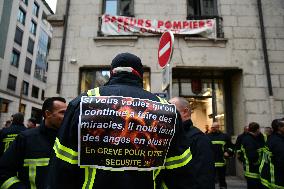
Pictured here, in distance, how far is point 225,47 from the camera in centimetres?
988

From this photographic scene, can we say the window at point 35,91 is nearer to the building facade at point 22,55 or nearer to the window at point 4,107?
the building facade at point 22,55

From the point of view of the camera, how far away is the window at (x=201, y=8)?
10641 mm

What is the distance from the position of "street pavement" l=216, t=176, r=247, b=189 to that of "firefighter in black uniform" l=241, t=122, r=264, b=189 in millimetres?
2083

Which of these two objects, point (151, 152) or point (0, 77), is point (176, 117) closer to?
point (151, 152)

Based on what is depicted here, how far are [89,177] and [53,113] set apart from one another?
1.64 m

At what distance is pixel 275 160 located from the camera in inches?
198

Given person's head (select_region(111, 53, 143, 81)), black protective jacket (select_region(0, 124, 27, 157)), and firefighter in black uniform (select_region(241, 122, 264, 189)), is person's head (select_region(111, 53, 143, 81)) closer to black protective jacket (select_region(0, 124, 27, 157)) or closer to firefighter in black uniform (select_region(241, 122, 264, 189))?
black protective jacket (select_region(0, 124, 27, 157))

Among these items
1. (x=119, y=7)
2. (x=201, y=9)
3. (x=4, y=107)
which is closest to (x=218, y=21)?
(x=201, y=9)

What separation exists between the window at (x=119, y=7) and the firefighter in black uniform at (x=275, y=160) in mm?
7145

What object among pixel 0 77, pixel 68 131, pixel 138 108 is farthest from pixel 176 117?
pixel 0 77

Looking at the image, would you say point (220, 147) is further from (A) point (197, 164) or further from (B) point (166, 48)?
(A) point (197, 164)

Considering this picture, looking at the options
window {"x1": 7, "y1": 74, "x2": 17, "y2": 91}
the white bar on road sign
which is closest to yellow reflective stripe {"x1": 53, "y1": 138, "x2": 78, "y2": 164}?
the white bar on road sign

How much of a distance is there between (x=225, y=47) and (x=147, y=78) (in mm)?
2980

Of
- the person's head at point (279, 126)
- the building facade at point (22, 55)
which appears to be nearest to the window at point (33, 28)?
the building facade at point (22, 55)
